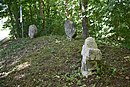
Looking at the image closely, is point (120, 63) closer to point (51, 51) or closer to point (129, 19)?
point (129, 19)

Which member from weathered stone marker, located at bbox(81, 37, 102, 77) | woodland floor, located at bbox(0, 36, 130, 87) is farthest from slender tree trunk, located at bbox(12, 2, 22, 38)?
weathered stone marker, located at bbox(81, 37, 102, 77)

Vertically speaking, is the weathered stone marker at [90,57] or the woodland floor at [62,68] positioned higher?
the weathered stone marker at [90,57]

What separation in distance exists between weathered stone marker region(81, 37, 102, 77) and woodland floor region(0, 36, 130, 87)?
164 millimetres

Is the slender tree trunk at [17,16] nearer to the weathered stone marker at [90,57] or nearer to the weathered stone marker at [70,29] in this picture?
the weathered stone marker at [70,29]

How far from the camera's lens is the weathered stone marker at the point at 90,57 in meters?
6.22

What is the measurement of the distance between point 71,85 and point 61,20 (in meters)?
12.5

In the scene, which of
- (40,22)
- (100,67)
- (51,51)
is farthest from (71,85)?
(40,22)

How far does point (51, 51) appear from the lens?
929 centimetres

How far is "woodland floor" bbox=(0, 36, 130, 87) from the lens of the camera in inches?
247

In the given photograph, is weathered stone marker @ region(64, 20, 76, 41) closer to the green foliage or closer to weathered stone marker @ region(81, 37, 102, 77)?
the green foliage

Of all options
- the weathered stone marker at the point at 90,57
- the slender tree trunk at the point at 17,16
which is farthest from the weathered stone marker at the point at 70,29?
the slender tree trunk at the point at 17,16

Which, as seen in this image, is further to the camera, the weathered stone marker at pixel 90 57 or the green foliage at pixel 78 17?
the green foliage at pixel 78 17

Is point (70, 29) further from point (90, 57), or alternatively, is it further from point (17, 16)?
point (17, 16)

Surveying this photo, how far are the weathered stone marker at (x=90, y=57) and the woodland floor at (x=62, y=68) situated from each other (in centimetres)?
16
